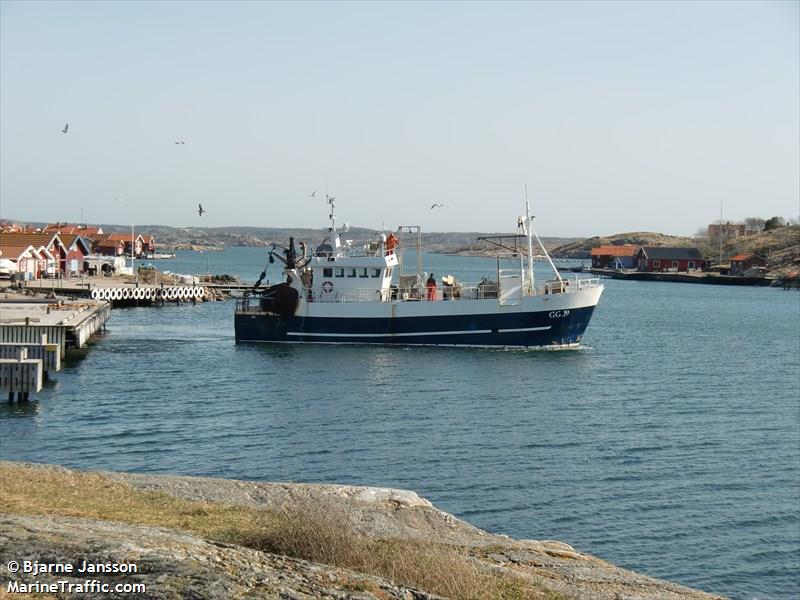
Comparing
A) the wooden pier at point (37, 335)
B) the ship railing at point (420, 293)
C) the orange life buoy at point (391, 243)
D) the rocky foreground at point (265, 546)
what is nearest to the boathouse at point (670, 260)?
the ship railing at point (420, 293)

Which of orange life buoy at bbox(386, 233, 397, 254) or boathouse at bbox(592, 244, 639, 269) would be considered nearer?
orange life buoy at bbox(386, 233, 397, 254)

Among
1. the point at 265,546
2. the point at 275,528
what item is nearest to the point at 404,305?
the point at 275,528

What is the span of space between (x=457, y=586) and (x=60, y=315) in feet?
134

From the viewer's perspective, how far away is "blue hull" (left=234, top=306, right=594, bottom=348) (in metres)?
49.6

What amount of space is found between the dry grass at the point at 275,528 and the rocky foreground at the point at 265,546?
0.02 m

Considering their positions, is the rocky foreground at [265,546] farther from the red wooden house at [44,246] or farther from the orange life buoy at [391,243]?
the red wooden house at [44,246]

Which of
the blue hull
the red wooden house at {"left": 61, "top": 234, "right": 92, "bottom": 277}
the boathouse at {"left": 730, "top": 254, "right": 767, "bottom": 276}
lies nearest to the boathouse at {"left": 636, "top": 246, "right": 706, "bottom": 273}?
the boathouse at {"left": 730, "top": 254, "right": 767, "bottom": 276}

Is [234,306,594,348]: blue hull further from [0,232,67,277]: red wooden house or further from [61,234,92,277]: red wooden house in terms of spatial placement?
[61,234,92,277]: red wooden house

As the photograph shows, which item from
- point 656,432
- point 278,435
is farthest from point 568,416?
point 278,435

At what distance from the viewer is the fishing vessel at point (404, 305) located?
4947cm

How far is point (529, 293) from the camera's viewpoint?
163 feet

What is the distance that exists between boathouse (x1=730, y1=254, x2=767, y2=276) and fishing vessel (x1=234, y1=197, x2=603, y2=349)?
Result: 101 m

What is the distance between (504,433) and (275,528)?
59.7 ft

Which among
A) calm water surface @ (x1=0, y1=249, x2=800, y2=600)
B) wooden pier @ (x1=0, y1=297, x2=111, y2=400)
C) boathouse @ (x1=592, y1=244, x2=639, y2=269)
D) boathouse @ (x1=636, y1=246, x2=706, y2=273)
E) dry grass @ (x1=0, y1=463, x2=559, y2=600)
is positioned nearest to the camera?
dry grass @ (x1=0, y1=463, x2=559, y2=600)
